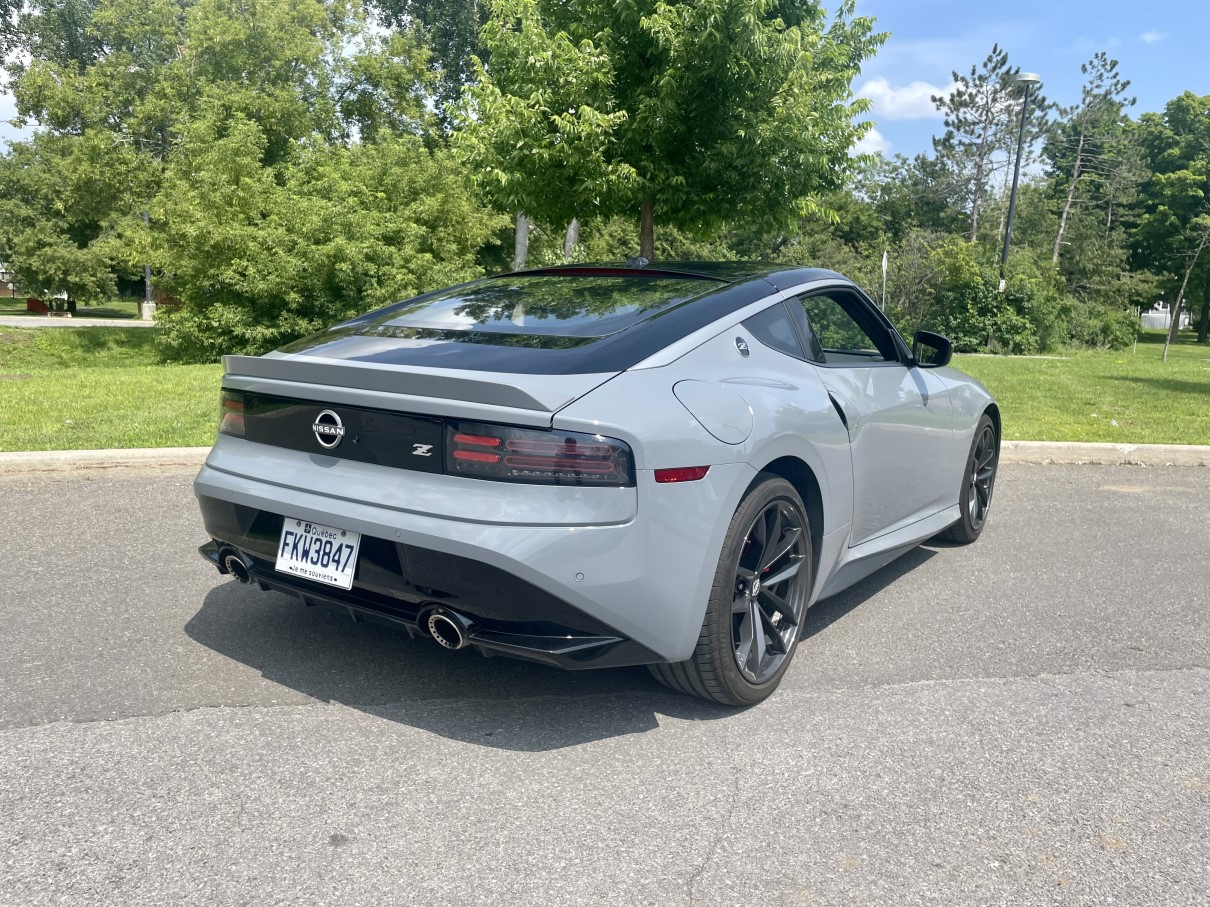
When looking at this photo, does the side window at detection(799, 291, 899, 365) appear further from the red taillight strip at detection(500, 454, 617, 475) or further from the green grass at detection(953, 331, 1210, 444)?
the green grass at detection(953, 331, 1210, 444)

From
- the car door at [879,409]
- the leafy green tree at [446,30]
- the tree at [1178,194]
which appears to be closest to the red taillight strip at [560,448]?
the car door at [879,409]

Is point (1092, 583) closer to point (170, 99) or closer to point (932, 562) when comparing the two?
point (932, 562)

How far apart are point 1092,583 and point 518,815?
360 centimetres

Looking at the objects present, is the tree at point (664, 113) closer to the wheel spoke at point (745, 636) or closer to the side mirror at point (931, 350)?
the side mirror at point (931, 350)

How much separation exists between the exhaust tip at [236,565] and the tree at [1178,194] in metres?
51.3

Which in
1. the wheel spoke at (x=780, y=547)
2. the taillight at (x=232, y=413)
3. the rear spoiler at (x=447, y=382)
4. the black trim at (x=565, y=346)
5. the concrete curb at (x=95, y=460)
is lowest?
the concrete curb at (x=95, y=460)

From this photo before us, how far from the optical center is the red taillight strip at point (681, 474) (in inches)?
111

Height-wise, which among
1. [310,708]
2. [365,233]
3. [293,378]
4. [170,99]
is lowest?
[310,708]

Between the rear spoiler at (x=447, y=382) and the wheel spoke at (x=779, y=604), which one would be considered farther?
the wheel spoke at (x=779, y=604)

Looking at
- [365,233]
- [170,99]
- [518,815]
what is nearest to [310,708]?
[518,815]

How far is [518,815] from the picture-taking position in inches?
102

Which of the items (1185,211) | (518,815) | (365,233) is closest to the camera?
(518,815)

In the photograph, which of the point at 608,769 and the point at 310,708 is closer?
the point at 608,769

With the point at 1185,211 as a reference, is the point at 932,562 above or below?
below
